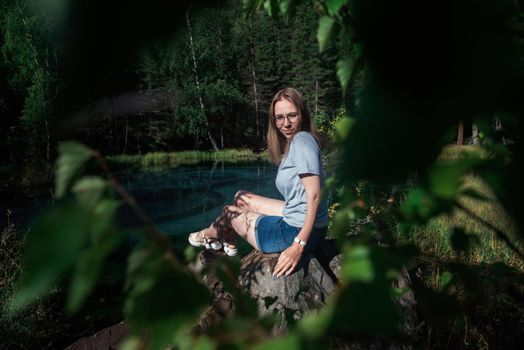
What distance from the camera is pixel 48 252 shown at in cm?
25

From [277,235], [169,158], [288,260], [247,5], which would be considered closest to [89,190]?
[247,5]

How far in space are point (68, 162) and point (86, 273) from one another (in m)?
0.13

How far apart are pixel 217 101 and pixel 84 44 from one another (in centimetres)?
2461

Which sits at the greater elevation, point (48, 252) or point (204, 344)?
point (48, 252)

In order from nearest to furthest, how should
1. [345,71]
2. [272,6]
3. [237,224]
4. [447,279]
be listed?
1. [345,71]
2. [272,6]
3. [447,279]
4. [237,224]

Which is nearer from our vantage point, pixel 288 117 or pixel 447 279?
pixel 447 279

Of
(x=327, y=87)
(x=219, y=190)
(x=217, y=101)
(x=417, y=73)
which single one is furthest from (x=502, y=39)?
(x=327, y=87)

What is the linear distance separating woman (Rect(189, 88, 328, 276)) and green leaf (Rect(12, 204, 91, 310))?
1.97 metres

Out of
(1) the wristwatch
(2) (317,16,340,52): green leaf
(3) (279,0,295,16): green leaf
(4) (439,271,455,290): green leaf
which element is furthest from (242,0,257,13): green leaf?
(1) the wristwatch

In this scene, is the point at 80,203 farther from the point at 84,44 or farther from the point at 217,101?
the point at 217,101

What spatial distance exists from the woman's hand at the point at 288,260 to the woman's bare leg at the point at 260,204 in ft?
2.03

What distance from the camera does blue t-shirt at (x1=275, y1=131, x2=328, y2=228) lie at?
232 centimetres

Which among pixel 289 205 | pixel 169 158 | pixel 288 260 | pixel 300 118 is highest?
pixel 300 118

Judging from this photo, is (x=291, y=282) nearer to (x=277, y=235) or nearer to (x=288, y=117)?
(x=277, y=235)
